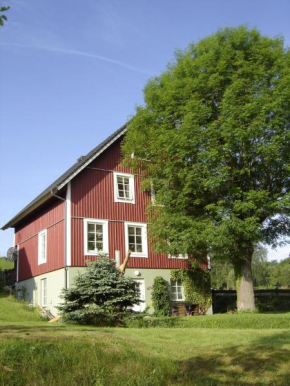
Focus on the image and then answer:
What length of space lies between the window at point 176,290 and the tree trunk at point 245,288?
13.1 ft

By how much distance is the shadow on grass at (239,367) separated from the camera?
765 centimetres

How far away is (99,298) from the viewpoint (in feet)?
53.5

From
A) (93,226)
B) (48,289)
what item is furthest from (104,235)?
(48,289)

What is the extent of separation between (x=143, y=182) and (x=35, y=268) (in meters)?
8.10

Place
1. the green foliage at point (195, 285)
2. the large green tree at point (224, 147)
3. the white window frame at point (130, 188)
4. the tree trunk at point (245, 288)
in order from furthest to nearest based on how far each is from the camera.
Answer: the green foliage at point (195, 285) → the white window frame at point (130, 188) → the tree trunk at point (245, 288) → the large green tree at point (224, 147)

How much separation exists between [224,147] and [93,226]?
769 centimetres

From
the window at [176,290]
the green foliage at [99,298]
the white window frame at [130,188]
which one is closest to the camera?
the green foliage at [99,298]

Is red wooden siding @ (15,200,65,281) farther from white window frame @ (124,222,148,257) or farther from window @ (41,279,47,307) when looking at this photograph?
white window frame @ (124,222,148,257)

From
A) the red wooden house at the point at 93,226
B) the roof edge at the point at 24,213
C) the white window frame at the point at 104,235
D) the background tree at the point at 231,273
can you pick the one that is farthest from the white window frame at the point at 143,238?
the background tree at the point at 231,273

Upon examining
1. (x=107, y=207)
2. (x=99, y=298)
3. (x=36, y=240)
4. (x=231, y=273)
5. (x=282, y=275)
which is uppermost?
(x=107, y=207)

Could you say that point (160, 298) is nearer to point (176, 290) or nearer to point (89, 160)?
point (176, 290)

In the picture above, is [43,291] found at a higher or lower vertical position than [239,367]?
higher

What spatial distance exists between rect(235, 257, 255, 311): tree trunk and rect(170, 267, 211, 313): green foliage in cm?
375

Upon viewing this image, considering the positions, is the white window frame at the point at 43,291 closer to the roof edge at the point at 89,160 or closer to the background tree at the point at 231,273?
the roof edge at the point at 89,160
